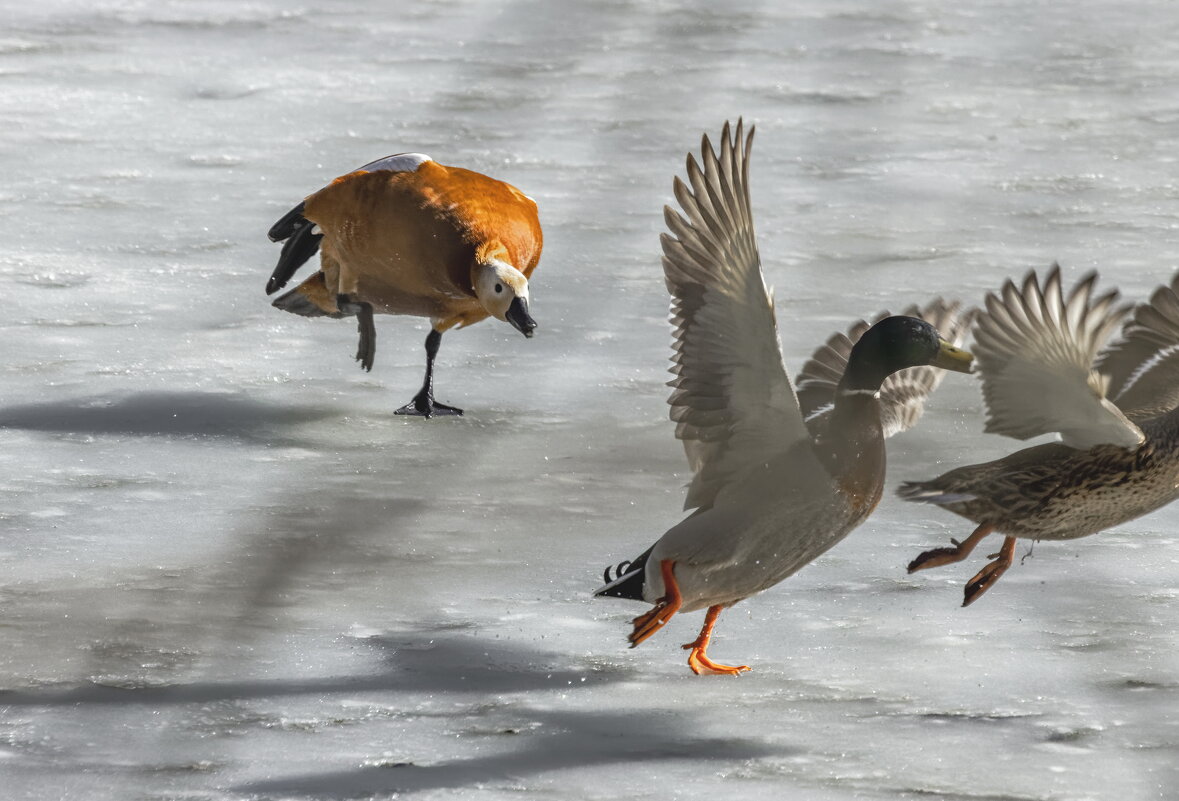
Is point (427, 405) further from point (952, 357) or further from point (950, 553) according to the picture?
point (952, 357)

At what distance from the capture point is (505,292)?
4.94 m

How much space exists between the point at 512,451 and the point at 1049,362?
205 centimetres

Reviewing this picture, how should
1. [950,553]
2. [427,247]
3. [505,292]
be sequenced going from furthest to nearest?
[427,247] < [505,292] < [950,553]

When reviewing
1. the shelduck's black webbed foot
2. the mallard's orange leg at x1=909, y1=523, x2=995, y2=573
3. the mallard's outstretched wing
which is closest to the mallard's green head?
the mallard's orange leg at x1=909, y1=523, x2=995, y2=573

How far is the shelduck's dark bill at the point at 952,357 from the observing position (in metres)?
3.33

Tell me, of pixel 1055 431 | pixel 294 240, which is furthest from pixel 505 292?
pixel 1055 431

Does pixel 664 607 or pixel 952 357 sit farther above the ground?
pixel 952 357

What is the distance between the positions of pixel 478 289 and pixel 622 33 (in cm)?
607

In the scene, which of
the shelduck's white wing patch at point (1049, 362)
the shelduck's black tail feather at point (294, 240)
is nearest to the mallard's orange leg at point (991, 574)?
the shelduck's white wing patch at point (1049, 362)

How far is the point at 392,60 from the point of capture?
9.99 meters

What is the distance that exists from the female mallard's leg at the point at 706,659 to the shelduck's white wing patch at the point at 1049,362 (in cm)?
64

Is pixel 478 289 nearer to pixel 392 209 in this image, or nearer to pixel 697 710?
pixel 392 209

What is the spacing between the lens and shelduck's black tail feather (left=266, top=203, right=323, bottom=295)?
5.74 meters

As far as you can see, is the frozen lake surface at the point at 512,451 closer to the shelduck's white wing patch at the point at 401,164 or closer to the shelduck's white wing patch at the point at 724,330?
the shelduck's white wing patch at the point at 724,330
